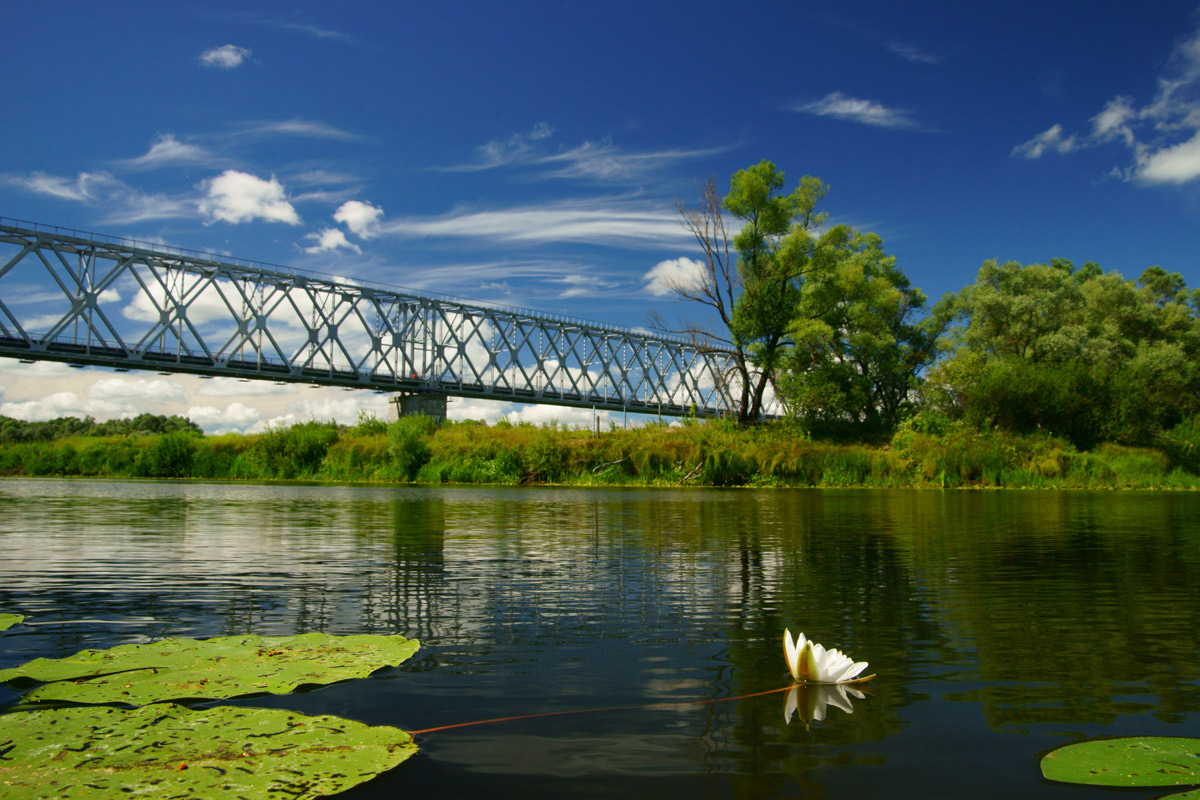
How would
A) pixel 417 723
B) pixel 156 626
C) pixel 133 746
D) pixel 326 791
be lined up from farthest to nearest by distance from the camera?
pixel 156 626
pixel 417 723
pixel 133 746
pixel 326 791

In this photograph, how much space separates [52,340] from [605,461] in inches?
1621

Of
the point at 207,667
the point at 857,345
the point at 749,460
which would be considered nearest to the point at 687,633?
the point at 207,667

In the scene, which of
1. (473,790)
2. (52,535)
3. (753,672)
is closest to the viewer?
(473,790)

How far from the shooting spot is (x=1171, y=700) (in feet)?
7.98

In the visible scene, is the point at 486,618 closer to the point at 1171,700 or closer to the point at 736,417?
the point at 1171,700

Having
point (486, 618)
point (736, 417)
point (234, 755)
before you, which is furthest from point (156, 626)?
point (736, 417)

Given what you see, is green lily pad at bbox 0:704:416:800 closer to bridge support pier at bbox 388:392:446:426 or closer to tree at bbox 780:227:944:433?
tree at bbox 780:227:944:433

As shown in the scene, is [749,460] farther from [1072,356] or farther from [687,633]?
[687,633]

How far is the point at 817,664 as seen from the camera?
7.96ft

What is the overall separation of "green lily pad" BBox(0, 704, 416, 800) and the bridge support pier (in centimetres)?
5756

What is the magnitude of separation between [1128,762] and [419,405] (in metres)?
59.5

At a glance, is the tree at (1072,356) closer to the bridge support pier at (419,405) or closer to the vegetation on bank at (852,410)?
the vegetation on bank at (852,410)

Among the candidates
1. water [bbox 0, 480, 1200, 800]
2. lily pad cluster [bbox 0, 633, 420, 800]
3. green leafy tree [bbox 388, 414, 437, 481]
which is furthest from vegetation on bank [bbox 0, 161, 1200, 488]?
lily pad cluster [bbox 0, 633, 420, 800]

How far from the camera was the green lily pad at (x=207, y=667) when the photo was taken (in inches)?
93.8
